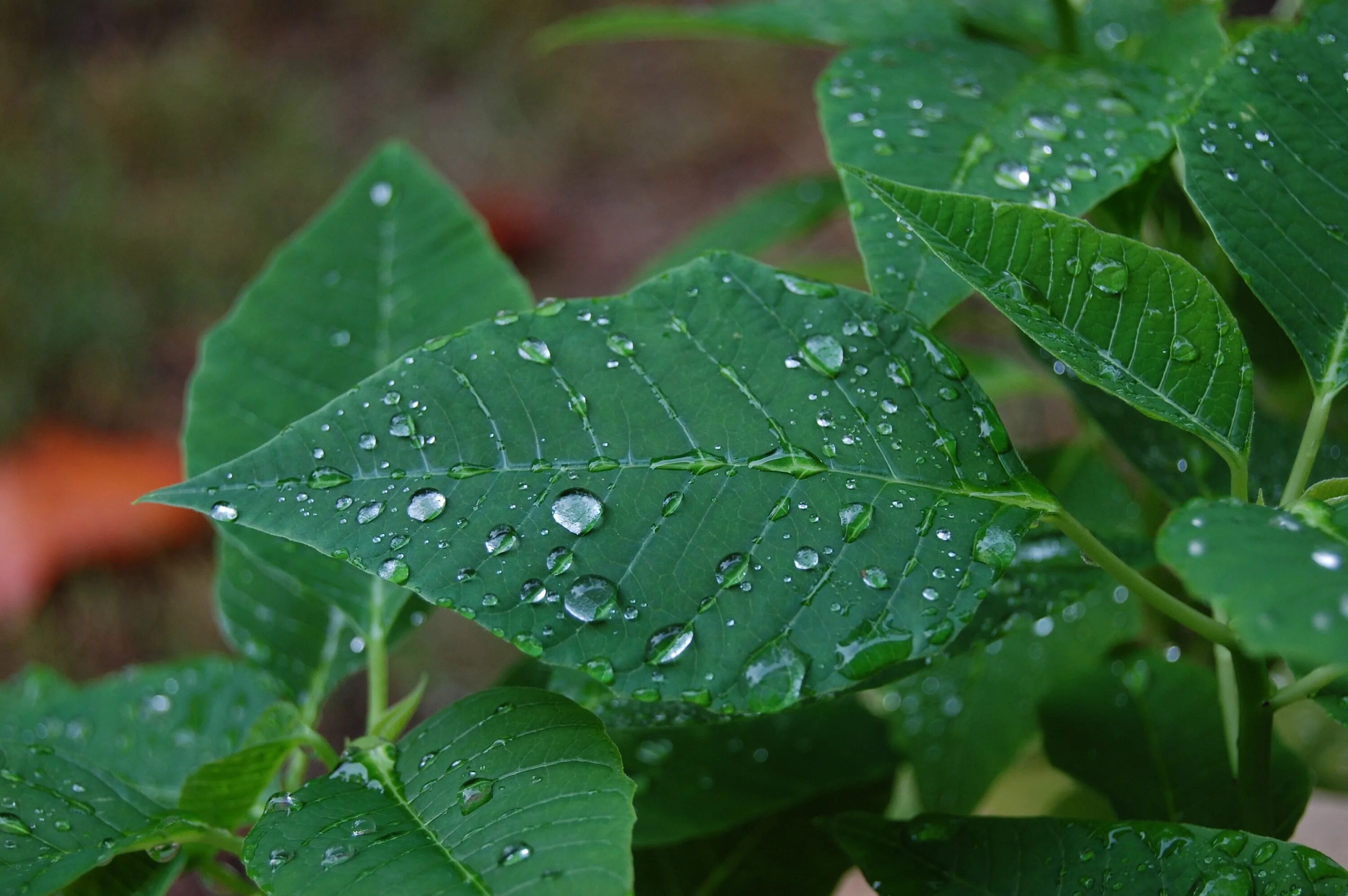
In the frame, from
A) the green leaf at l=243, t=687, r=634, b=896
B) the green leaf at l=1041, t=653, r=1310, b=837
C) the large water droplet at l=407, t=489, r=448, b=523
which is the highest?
the large water droplet at l=407, t=489, r=448, b=523

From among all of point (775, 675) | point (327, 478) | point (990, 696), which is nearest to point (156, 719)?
point (327, 478)

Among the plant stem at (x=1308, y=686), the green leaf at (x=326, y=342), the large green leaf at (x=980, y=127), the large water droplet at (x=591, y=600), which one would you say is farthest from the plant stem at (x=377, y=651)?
the plant stem at (x=1308, y=686)

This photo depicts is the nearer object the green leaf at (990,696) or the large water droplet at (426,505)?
the large water droplet at (426,505)

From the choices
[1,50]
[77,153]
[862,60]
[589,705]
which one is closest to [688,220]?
[77,153]

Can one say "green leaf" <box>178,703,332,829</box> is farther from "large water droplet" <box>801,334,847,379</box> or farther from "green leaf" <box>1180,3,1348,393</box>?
"green leaf" <box>1180,3,1348,393</box>

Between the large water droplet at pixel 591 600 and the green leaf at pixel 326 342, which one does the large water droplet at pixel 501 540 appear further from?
the green leaf at pixel 326 342

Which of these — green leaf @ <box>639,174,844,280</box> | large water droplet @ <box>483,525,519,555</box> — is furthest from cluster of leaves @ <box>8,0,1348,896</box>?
green leaf @ <box>639,174,844,280</box>
